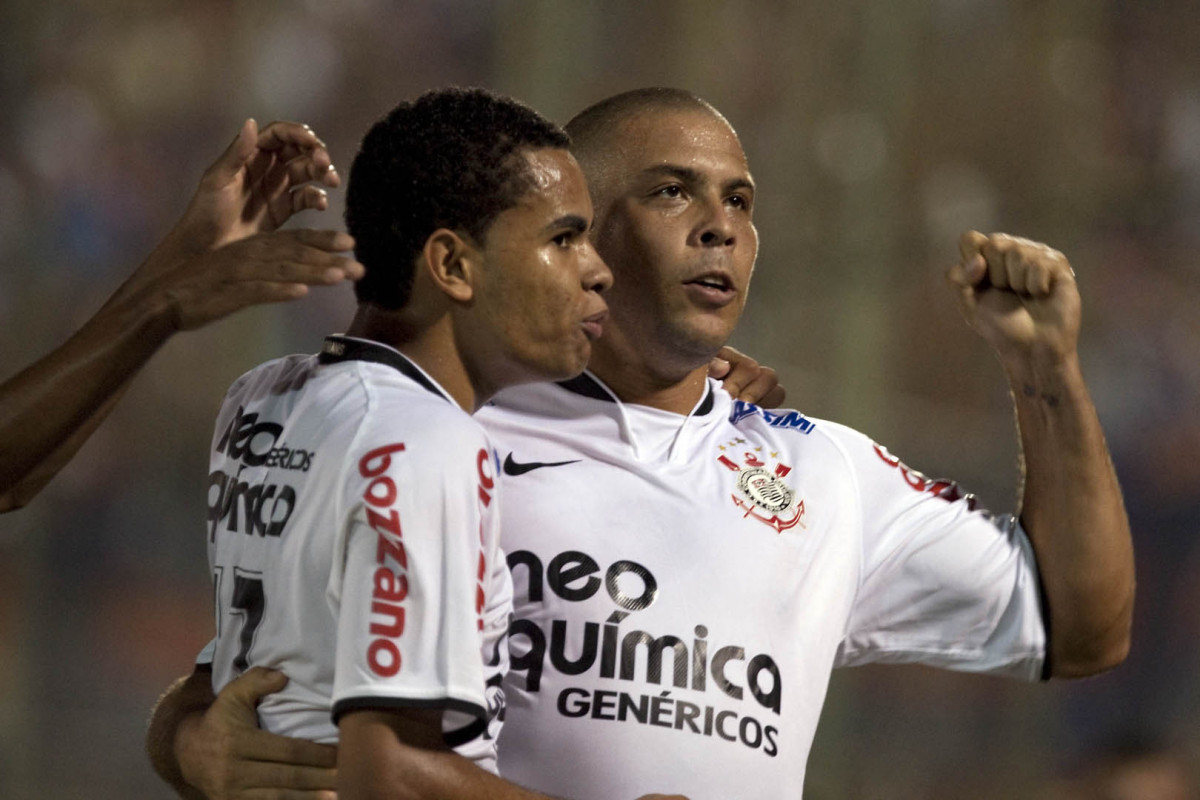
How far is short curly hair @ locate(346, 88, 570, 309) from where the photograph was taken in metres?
2.04

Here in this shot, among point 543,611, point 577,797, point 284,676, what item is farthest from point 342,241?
point 577,797

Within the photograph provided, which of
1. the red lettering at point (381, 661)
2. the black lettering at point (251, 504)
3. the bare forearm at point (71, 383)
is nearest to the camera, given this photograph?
A: the red lettering at point (381, 661)

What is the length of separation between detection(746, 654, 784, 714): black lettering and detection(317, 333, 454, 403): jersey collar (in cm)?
80

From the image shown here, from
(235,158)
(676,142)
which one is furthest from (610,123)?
(235,158)

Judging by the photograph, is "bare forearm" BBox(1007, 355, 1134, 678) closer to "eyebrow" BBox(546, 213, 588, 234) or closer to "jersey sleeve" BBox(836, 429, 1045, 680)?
"jersey sleeve" BBox(836, 429, 1045, 680)

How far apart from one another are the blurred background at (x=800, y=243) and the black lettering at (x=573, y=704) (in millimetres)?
3408

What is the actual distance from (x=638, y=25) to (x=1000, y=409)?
89.3 inches

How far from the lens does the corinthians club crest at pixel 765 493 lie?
2596 mm

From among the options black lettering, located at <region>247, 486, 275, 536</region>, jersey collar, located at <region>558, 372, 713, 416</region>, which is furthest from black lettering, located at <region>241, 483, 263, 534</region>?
jersey collar, located at <region>558, 372, 713, 416</region>

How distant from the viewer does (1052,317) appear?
8.36 ft

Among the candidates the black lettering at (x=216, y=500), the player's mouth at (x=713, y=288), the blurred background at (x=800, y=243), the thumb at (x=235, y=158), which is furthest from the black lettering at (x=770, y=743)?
the blurred background at (x=800, y=243)

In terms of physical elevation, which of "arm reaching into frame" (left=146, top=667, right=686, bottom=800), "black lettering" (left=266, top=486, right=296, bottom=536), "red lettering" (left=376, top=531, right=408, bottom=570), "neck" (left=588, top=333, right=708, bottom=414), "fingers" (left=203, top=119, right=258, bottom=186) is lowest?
"arm reaching into frame" (left=146, top=667, right=686, bottom=800)

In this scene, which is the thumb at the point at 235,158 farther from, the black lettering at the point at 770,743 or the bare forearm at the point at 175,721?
the black lettering at the point at 770,743

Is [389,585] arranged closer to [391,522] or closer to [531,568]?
[391,522]
